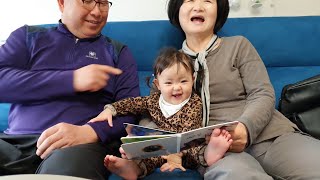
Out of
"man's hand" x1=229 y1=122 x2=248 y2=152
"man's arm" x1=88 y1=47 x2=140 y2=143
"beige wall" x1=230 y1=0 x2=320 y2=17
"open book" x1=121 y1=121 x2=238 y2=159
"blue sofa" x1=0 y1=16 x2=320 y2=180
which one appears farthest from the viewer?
"beige wall" x1=230 y1=0 x2=320 y2=17

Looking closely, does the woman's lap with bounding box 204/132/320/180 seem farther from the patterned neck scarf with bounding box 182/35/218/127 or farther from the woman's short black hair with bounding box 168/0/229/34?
the woman's short black hair with bounding box 168/0/229/34

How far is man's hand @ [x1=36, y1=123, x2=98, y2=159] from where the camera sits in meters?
1.09

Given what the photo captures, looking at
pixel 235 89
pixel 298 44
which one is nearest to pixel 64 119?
pixel 235 89

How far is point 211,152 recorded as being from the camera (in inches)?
44.6

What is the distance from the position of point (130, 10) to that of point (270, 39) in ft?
2.77

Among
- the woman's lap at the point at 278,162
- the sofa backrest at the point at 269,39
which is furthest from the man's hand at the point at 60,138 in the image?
the sofa backrest at the point at 269,39

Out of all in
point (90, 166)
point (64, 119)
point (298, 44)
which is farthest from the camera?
point (298, 44)

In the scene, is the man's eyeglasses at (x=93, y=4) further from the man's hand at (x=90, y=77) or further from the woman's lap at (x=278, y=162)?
the woman's lap at (x=278, y=162)

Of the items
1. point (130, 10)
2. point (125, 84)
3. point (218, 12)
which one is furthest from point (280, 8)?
point (125, 84)

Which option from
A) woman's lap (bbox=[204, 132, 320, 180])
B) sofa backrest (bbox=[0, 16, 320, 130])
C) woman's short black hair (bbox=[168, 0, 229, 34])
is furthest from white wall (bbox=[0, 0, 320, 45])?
woman's lap (bbox=[204, 132, 320, 180])

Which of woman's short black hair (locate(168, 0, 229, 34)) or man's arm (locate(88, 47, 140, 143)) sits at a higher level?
woman's short black hair (locate(168, 0, 229, 34))

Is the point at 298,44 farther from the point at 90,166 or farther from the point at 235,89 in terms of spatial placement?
the point at 90,166

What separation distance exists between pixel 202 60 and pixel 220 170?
0.51 m

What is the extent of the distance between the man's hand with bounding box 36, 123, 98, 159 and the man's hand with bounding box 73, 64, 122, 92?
0.49 ft
